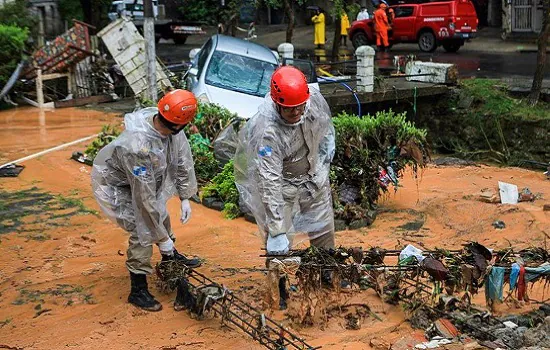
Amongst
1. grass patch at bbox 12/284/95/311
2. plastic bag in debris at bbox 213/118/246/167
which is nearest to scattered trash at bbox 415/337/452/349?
grass patch at bbox 12/284/95/311

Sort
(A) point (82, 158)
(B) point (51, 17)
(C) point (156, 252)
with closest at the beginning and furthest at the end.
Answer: (C) point (156, 252) → (A) point (82, 158) → (B) point (51, 17)

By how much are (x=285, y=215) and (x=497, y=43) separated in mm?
20004

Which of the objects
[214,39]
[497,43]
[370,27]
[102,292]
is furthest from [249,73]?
[497,43]

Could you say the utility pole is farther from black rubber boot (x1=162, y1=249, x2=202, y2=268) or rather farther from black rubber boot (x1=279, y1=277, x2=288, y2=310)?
black rubber boot (x1=279, y1=277, x2=288, y2=310)

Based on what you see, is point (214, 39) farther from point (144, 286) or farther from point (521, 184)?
point (144, 286)

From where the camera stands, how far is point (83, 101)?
53.1ft

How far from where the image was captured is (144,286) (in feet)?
19.0

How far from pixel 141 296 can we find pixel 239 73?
283 inches

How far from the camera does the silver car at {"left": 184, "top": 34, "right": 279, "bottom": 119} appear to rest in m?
11.6

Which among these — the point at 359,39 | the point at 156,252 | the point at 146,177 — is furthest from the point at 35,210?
the point at 359,39

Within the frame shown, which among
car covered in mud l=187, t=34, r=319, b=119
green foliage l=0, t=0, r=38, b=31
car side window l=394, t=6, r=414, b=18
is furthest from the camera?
car side window l=394, t=6, r=414, b=18

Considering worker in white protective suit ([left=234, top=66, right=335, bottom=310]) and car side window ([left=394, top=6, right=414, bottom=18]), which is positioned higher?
car side window ([left=394, top=6, right=414, bottom=18])

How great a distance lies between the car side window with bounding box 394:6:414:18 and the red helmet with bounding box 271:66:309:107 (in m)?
18.4

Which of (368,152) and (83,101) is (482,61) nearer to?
(83,101)
